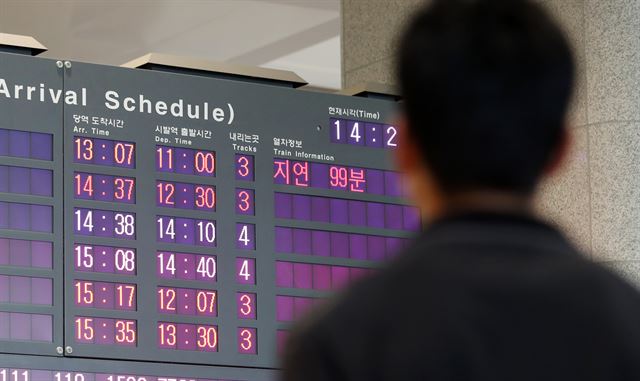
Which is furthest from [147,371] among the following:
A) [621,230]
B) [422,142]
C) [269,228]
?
[422,142]

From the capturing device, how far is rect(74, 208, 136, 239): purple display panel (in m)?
4.41

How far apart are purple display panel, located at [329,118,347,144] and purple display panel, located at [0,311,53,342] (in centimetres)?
106

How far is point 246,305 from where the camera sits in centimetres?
461

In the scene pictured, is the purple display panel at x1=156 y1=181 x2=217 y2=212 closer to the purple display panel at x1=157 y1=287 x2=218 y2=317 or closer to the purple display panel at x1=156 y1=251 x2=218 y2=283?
the purple display panel at x1=156 y1=251 x2=218 y2=283

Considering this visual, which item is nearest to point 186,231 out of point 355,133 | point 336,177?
point 336,177

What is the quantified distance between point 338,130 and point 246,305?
2.09ft

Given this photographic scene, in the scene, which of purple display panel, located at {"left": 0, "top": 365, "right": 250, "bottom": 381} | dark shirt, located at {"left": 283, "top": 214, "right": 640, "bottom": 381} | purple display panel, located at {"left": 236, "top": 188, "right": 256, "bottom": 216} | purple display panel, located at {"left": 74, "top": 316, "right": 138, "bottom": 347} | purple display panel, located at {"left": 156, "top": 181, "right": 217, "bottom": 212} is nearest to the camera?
dark shirt, located at {"left": 283, "top": 214, "right": 640, "bottom": 381}

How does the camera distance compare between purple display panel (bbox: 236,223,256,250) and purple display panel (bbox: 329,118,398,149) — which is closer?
purple display panel (bbox: 236,223,256,250)

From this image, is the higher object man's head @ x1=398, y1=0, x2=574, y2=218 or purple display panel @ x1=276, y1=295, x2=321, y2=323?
purple display panel @ x1=276, y1=295, x2=321, y2=323

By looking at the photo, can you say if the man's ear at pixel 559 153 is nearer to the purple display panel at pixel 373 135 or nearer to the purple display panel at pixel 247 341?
the purple display panel at pixel 247 341

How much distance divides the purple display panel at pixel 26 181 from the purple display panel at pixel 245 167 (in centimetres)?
56

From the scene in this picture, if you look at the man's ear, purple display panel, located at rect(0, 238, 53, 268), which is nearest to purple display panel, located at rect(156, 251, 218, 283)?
purple display panel, located at rect(0, 238, 53, 268)

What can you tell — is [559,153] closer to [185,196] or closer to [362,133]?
[185,196]

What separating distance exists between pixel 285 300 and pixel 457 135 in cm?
356
